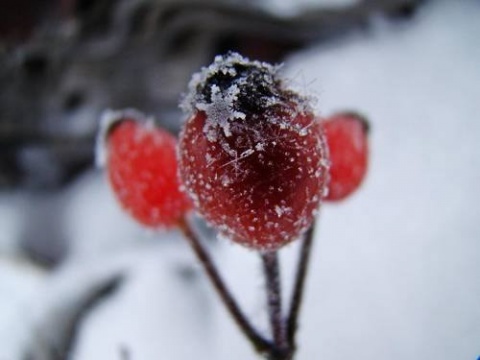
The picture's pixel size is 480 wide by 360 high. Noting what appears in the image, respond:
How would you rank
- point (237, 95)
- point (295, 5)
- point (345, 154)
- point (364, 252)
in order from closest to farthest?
1. point (237, 95)
2. point (345, 154)
3. point (364, 252)
4. point (295, 5)

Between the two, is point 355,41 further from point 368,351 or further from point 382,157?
point 368,351

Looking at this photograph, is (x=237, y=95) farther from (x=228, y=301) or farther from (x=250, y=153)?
(x=228, y=301)

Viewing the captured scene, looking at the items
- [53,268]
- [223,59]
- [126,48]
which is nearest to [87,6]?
[126,48]

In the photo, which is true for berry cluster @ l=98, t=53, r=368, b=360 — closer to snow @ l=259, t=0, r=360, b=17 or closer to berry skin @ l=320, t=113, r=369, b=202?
berry skin @ l=320, t=113, r=369, b=202

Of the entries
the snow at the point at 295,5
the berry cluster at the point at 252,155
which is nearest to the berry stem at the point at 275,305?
the berry cluster at the point at 252,155

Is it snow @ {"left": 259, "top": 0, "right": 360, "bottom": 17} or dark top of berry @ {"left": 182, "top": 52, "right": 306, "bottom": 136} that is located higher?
dark top of berry @ {"left": 182, "top": 52, "right": 306, "bottom": 136}

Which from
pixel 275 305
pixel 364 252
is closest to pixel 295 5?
pixel 364 252

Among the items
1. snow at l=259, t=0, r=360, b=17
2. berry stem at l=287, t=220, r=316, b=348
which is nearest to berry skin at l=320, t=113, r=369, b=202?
berry stem at l=287, t=220, r=316, b=348
